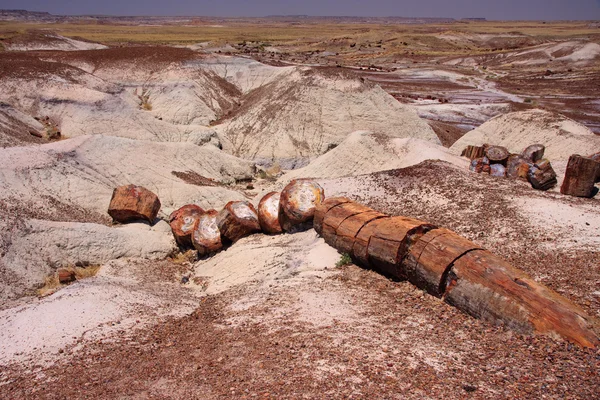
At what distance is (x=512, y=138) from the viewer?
1889 cm

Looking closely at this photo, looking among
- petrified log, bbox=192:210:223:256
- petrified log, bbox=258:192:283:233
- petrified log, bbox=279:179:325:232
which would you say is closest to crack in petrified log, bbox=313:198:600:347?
petrified log, bbox=279:179:325:232

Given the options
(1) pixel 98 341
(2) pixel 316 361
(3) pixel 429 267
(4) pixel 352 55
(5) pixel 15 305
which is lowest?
(5) pixel 15 305

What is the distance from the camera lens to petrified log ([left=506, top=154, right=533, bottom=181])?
13727mm

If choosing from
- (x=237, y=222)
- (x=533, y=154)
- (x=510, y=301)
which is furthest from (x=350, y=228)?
(x=533, y=154)

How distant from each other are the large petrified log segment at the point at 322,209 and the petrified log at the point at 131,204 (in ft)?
17.7

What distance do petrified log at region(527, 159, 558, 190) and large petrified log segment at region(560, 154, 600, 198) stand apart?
64 cm

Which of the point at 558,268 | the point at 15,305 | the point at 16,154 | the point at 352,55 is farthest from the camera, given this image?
the point at 352,55

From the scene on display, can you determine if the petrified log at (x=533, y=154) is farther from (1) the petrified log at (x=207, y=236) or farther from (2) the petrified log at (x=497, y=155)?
(1) the petrified log at (x=207, y=236)

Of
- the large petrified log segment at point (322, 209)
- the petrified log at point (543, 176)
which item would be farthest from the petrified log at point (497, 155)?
the large petrified log segment at point (322, 209)

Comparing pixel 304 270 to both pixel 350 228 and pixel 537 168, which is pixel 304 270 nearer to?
pixel 350 228

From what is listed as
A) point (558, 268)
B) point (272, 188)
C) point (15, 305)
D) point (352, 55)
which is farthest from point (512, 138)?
point (352, 55)

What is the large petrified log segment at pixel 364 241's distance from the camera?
8.27 m

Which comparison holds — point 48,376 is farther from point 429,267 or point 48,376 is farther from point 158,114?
point 158,114

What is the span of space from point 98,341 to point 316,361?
11.3 feet
